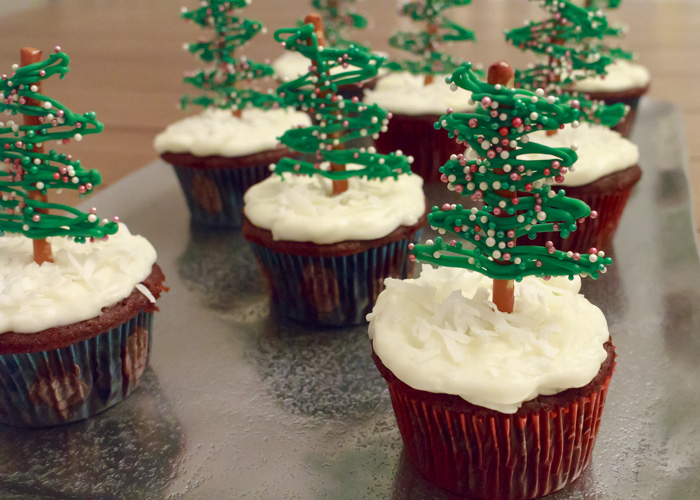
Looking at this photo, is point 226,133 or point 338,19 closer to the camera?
point 226,133

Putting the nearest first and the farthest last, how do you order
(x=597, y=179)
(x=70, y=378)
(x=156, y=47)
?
1. (x=70, y=378)
2. (x=597, y=179)
3. (x=156, y=47)

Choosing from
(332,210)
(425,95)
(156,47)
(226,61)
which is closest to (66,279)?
(332,210)

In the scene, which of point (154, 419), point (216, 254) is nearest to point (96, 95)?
point (216, 254)

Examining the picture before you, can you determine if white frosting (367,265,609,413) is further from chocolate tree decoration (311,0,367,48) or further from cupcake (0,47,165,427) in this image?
chocolate tree decoration (311,0,367,48)

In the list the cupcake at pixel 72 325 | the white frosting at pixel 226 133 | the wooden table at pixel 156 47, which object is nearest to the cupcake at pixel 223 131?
the white frosting at pixel 226 133

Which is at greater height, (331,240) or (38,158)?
(38,158)

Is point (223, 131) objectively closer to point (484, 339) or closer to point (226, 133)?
point (226, 133)

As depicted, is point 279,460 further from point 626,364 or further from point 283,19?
point 283,19

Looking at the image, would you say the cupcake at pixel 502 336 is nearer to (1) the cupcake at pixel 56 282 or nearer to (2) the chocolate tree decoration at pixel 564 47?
(1) the cupcake at pixel 56 282
